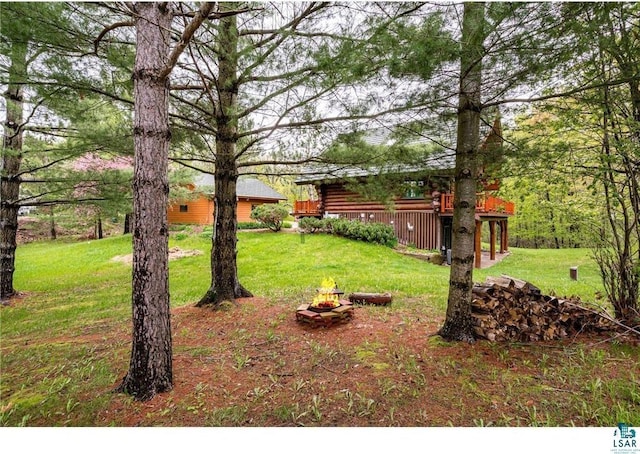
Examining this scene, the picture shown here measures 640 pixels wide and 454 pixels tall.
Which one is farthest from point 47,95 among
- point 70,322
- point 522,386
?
point 522,386

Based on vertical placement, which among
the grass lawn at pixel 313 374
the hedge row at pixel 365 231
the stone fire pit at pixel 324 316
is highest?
the hedge row at pixel 365 231

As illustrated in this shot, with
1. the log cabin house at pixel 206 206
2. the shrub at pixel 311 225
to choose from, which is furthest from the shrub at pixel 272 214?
the log cabin house at pixel 206 206

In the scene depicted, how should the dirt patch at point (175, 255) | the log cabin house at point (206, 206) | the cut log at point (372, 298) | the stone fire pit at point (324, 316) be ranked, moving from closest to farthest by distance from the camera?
the stone fire pit at point (324, 316), the cut log at point (372, 298), the dirt patch at point (175, 255), the log cabin house at point (206, 206)

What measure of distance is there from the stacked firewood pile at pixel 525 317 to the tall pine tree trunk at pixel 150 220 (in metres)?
3.11

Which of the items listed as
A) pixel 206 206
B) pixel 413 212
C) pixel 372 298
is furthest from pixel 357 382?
pixel 206 206

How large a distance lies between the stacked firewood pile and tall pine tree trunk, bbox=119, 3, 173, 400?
3.11 metres

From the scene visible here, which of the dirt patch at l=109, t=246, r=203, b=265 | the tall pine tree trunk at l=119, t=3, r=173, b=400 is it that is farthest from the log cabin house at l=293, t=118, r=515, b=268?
the dirt patch at l=109, t=246, r=203, b=265

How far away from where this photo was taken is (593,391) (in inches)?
89.9

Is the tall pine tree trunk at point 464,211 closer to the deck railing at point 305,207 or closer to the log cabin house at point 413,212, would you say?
the log cabin house at point 413,212

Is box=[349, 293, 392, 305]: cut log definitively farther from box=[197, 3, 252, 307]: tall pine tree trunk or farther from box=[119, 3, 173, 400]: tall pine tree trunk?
box=[119, 3, 173, 400]: tall pine tree trunk

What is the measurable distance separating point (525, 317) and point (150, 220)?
3877mm

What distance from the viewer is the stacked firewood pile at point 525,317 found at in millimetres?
3090

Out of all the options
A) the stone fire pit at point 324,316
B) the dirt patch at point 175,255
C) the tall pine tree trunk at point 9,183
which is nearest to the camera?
the stone fire pit at point 324,316

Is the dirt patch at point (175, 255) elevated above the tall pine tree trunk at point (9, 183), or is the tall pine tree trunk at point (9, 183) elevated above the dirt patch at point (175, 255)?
A: the tall pine tree trunk at point (9, 183)
